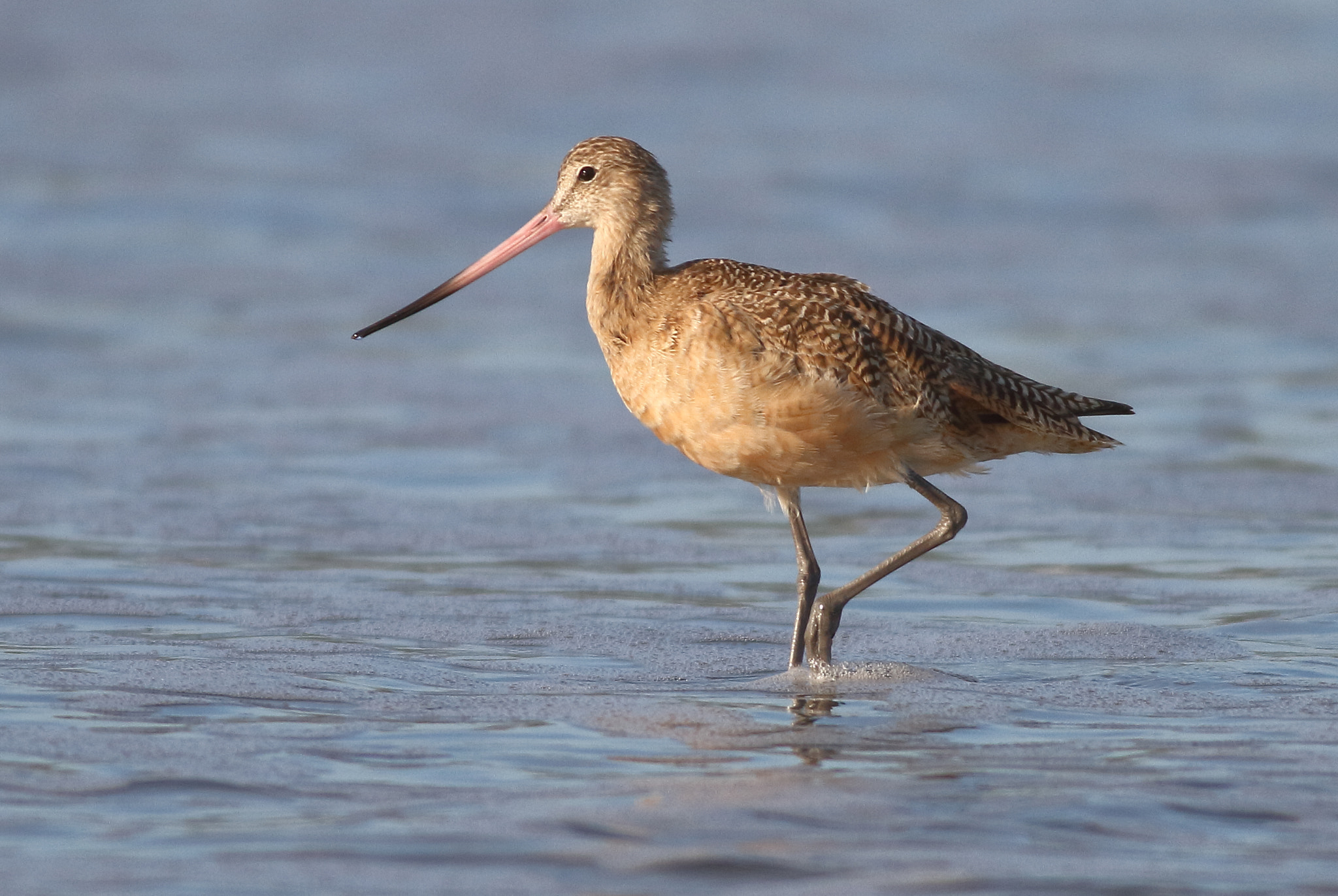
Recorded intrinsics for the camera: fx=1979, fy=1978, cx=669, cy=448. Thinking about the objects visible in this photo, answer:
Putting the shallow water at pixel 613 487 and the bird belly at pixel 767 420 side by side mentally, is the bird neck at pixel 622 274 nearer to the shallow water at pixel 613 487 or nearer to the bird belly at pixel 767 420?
the bird belly at pixel 767 420

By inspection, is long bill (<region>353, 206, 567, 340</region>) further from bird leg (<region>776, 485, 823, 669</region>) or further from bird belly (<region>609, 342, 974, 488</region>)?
bird leg (<region>776, 485, 823, 669</region>)

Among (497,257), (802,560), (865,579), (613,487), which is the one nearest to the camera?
(865,579)

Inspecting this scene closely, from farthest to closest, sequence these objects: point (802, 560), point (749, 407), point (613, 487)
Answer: point (613, 487) < point (802, 560) < point (749, 407)

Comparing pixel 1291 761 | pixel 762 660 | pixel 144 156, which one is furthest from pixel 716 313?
pixel 144 156

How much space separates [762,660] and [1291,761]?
1.86m

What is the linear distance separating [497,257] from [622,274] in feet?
2.48

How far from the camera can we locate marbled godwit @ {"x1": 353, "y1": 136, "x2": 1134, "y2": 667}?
595 cm

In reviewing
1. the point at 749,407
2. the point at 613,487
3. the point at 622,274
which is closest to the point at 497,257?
the point at 622,274

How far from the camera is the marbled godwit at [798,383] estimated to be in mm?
5945

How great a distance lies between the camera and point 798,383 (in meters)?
5.93

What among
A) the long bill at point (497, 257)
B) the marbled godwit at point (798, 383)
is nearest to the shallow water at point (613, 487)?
the marbled godwit at point (798, 383)

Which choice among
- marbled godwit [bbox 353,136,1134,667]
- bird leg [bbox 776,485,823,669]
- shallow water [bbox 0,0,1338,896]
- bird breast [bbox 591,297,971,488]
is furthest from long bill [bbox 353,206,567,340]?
bird leg [bbox 776,485,823,669]

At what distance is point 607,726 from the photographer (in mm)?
5090

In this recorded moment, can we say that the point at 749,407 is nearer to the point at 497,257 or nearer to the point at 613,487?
the point at 497,257
